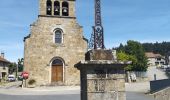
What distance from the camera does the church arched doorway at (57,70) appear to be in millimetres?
31453

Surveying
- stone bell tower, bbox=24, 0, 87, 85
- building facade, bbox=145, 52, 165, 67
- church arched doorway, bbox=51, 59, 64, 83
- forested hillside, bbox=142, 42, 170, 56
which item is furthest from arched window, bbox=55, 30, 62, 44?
forested hillside, bbox=142, 42, 170, 56

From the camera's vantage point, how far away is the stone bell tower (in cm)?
3120

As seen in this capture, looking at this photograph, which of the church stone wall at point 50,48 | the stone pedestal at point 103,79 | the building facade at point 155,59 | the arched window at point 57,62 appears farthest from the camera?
the building facade at point 155,59

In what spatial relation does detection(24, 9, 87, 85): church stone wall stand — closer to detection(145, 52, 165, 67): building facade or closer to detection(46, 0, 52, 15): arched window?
detection(46, 0, 52, 15): arched window

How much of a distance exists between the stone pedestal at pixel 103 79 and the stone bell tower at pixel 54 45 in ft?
82.0

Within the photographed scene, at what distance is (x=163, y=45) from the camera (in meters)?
168

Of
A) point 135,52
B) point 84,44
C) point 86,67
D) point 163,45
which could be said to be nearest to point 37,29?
point 84,44

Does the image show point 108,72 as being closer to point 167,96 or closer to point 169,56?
point 167,96

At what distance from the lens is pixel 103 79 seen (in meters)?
6.53

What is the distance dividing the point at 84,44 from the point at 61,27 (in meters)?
3.28

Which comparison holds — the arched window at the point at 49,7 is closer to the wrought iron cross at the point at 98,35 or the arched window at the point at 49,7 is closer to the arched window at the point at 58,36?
the arched window at the point at 58,36

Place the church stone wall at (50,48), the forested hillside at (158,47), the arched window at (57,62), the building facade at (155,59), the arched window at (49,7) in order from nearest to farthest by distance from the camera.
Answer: the church stone wall at (50,48) < the arched window at (57,62) < the arched window at (49,7) < the building facade at (155,59) < the forested hillside at (158,47)

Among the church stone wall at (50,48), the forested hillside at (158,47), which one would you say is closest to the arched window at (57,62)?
the church stone wall at (50,48)

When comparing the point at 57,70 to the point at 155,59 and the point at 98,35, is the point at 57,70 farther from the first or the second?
the point at 155,59
